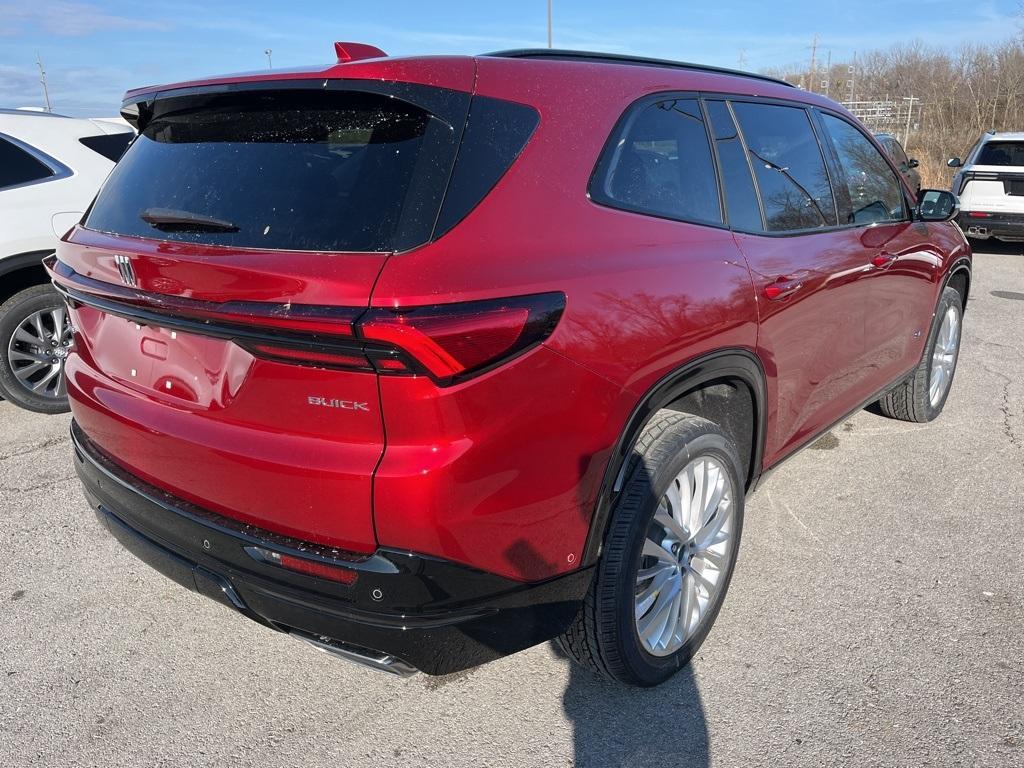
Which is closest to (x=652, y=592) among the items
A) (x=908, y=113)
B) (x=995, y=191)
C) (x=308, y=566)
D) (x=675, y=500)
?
(x=675, y=500)

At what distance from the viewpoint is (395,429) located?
5.82 feet

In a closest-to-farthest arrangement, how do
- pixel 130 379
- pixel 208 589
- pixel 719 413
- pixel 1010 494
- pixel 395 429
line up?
pixel 395 429 < pixel 208 589 < pixel 130 379 < pixel 719 413 < pixel 1010 494

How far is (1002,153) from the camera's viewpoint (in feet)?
35.3

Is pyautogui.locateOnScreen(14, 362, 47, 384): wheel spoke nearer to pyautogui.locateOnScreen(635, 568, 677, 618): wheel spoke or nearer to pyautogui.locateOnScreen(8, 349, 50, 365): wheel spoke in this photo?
pyautogui.locateOnScreen(8, 349, 50, 365): wheel spoke

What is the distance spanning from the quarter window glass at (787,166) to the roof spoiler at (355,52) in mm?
1326

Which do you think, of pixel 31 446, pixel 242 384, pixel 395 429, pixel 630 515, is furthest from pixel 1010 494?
pixel 31 446

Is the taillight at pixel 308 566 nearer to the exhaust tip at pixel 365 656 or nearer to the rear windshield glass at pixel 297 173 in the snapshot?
the exhaust tip at pixel 365 656

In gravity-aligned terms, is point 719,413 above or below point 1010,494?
above

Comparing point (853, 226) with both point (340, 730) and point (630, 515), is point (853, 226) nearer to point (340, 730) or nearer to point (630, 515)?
point (630, 515)

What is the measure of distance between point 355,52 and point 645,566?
1730 mm

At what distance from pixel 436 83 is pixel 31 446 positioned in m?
3.84

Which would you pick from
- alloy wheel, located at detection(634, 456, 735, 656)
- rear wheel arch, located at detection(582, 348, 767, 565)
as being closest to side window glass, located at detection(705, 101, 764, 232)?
rear wheel arch, located at detection(582, 348, 767, 565)

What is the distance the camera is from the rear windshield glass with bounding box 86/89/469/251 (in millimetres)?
1848

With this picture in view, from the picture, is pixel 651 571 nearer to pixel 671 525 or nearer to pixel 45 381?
pixel 671 525
